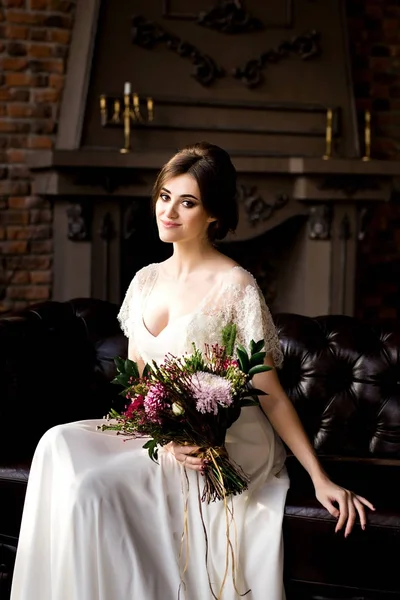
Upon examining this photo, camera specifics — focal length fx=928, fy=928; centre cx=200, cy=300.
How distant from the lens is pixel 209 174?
2621mm

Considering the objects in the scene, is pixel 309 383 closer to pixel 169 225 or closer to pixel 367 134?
pixel 169 225

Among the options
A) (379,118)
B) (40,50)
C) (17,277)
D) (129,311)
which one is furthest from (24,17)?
(129,311)

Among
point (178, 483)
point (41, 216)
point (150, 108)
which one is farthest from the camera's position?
point (41, 216)

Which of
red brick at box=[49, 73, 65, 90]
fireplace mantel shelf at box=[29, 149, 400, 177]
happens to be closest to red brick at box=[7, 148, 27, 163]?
fireplace mantel shelf at box=[29, 149, 400, 177]

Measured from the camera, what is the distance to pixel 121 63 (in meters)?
4.95

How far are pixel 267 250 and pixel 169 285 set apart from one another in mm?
2840

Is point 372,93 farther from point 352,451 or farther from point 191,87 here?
point 352,451

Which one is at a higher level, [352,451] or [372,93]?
[372,93]

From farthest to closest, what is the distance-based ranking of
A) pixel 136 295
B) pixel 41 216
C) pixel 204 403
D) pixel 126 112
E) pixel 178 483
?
pixel 41 216 → pixel 126 112 → pixel 136 295 → pixel 178 483 → pixel 204 403

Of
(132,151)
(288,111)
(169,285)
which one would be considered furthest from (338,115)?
(169,285)

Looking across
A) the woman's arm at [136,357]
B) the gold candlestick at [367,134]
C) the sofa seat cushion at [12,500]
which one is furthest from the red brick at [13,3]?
the sofa seat cushion at [12,500]

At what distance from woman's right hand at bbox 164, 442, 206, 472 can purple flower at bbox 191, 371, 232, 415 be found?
151 millimetres

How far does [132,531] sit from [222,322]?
62 centimetres

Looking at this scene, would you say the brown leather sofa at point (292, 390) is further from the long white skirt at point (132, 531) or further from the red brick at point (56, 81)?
the red brick at point (56, 81)
